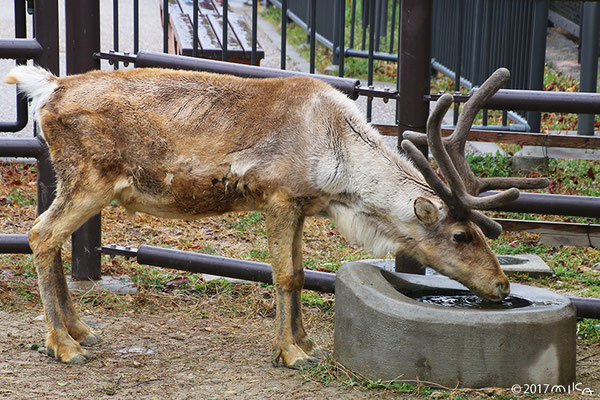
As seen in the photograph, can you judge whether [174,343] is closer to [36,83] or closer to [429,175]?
[36,83]

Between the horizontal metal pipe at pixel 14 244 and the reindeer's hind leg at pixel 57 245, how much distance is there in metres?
0.93

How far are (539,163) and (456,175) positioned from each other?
4453mm

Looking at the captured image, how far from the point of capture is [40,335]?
16.9ft

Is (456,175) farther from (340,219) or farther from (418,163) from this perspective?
(340,219)

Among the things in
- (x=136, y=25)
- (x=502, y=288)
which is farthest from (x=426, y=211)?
(x=136, y=25)

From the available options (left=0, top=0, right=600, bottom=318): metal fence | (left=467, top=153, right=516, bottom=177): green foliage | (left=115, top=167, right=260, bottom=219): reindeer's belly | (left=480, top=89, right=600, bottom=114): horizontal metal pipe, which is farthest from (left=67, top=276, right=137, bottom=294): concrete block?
(left=467, top=153, right=516, bottom=177): green foliage

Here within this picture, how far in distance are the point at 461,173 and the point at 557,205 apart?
0.80 metres

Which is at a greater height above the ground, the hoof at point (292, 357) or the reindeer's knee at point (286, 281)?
the reindeer's knee at point (286, 281)

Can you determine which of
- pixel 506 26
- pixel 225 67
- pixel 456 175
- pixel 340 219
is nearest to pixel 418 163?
pixel 456 175

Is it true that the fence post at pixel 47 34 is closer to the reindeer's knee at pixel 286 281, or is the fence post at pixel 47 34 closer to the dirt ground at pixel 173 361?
the dirt ground at pixel 173 361

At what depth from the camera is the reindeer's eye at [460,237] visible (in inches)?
179

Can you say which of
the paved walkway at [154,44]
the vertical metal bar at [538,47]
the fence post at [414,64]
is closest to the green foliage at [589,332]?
the fence post at [414,64]

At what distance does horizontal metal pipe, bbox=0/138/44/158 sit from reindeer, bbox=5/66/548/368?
80cm

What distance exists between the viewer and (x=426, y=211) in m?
4.53
